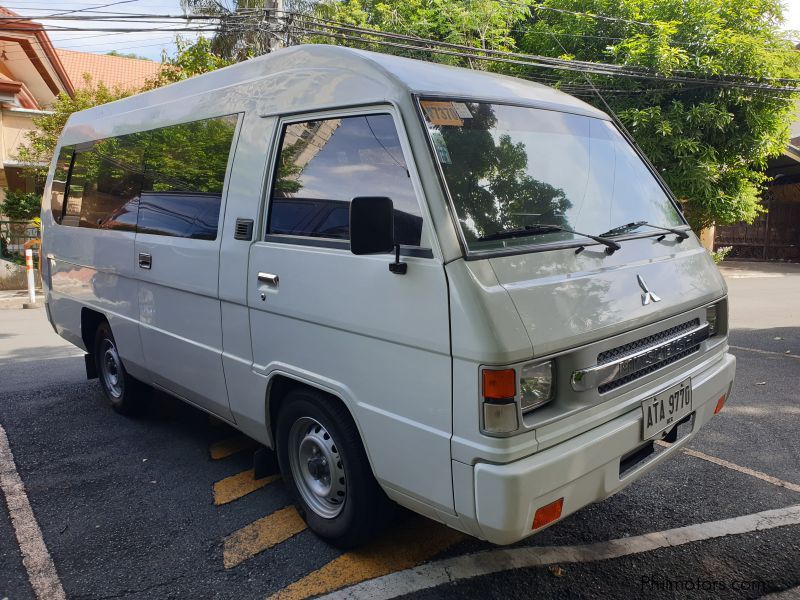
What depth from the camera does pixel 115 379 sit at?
530 cm

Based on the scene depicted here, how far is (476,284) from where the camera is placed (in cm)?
234

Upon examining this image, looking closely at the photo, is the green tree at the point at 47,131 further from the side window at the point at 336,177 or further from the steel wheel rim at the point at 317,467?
the steel wheel rim at the point at 317,467

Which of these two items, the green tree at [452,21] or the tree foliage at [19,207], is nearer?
the green tree at [452,21]

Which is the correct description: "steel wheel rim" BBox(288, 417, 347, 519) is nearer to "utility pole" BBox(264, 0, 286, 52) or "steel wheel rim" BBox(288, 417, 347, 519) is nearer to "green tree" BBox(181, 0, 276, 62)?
"utility pole" BBox(264, 0, 286, 52)

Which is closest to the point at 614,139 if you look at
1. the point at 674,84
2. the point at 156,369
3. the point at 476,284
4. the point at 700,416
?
the point at 700,416

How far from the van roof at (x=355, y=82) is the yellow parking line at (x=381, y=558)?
85.2 inches

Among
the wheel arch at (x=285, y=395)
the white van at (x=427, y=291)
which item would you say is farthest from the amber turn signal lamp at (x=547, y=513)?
the wheel arch at (x=285, y=395)

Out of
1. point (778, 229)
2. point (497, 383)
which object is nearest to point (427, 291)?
point (497, 383)

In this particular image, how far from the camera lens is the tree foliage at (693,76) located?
37.6 ft

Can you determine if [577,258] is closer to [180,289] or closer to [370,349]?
[370,349]

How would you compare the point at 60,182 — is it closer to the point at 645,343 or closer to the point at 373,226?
the point at 373,226

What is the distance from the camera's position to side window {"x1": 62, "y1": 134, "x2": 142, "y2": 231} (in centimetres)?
459

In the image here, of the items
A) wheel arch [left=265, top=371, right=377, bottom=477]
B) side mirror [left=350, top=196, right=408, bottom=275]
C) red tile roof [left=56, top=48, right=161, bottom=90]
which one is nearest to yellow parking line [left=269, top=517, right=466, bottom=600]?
wheel arch [left=265, top=371, right=377, bottom=477]

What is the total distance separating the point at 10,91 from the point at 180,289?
16487 mm
